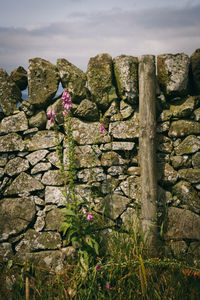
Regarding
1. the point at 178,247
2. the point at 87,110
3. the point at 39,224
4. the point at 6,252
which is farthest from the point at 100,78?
the point at 6,252

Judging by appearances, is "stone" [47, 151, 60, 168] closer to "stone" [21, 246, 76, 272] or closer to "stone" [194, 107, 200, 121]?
"stone" [21, 246, 76, 272]

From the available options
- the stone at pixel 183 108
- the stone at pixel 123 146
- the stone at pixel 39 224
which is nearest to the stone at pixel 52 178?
Answer: the stone at pixel 39 224

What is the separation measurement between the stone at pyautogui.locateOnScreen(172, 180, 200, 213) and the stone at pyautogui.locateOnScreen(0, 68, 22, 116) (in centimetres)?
280

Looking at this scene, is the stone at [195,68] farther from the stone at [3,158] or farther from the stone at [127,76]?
the stone at [3,158]

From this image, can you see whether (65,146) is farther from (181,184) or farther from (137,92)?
(181,184)

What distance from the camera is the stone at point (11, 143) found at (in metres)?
3.44

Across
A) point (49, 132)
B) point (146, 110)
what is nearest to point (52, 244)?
point (49, 132)

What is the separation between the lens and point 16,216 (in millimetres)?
3373

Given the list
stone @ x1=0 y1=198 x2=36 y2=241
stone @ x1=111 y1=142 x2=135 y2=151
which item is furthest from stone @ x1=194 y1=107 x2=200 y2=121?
stone @ x1=0 y1=198 x2=36 y2=241

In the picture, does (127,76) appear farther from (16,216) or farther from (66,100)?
(16,216)

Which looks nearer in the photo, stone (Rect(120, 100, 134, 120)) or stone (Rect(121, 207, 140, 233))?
stone (Rect(121, 207, 140, 233))

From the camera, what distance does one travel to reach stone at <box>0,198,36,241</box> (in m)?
3.35

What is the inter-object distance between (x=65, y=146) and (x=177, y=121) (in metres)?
1.72

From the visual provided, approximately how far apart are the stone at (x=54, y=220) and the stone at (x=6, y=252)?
1.97 ft
